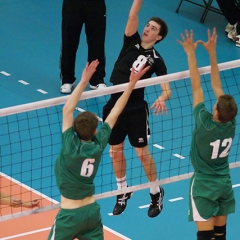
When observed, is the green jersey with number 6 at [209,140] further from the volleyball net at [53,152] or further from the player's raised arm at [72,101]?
the volleyball net at [53,152]

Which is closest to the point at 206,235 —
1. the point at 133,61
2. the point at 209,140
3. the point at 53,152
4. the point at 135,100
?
the point at 209,140

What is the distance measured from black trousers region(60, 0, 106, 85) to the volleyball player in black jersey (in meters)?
4.11

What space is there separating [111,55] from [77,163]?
25.0 feet

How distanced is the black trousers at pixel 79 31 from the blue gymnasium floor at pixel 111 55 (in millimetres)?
534

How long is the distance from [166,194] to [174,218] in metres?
0.59

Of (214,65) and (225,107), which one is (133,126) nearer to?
(214,65)

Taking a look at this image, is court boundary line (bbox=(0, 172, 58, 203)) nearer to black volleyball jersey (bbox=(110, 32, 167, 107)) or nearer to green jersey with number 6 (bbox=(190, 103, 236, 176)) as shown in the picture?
black volleyball jersey (bbox=(110, 32, 167, 107))

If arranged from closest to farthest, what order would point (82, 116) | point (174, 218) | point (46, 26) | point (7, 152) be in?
point (82, 116)
point (174, 218)
point (7, 152)
point (46, 26)

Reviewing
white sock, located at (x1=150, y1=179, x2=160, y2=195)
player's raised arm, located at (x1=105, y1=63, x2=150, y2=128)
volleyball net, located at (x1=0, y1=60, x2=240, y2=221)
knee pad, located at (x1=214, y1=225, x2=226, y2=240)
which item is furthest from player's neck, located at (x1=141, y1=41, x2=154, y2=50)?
knee pad, located at (x1=214, y1=225, x2=226, y2=240)

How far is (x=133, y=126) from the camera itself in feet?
30.3

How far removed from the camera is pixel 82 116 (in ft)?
25.2

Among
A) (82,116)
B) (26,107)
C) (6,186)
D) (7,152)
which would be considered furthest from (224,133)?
(7,152)

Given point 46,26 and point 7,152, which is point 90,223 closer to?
point 7,152

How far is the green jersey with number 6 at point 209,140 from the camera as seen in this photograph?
8070 mm
